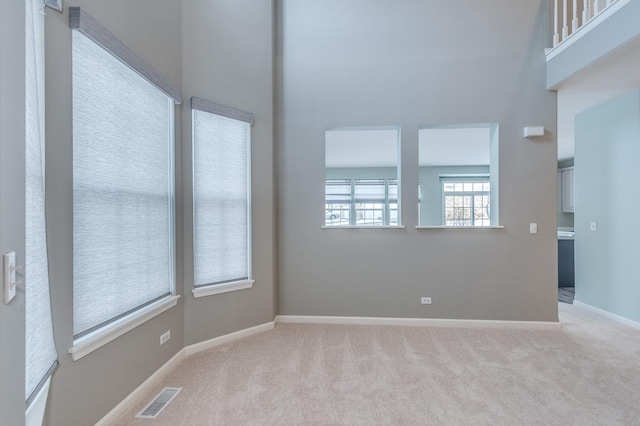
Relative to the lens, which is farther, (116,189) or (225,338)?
(225,338)

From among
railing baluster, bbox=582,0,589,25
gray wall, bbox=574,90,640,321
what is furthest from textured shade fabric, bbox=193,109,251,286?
gray wall, bbox=574,90,640,321

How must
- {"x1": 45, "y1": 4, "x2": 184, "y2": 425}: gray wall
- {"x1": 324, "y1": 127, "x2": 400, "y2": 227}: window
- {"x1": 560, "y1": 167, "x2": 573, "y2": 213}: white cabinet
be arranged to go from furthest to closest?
1. {"x1": 324, "y1": 127, "x2": 400, "y2": 227}: window
2. {"x1": 560, "y1": 167, "x2": 573, "y2": 213}: white cabinet
3. {"x1": 45, "y1": 4, "x2": 184, "y2": 425}: gray wall

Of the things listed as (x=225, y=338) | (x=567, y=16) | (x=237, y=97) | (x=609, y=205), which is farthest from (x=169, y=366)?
(x=567, y=16)

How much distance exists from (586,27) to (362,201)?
21.5ft

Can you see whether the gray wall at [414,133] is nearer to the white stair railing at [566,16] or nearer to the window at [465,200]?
the white stair railing at [566,16]

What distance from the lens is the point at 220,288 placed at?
9.84ft

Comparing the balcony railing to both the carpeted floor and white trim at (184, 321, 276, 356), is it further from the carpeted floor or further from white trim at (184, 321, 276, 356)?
white trim at (184, 321, 276, 356)

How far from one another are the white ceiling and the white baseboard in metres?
3.95

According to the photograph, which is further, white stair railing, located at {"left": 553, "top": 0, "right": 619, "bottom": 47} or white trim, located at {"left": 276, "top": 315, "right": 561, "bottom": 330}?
white trim, located at {"left": 276, "top": 315, "right": 561, "bottom": 330}

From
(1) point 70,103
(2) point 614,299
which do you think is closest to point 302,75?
(1) point 70,103

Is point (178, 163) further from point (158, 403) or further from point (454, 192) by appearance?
point (454, 192)

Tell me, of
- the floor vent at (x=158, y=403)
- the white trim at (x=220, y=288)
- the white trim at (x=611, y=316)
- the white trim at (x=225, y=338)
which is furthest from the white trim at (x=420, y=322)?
the floor vent at (x=158, y=403)

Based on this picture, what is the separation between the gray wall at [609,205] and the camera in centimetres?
349
